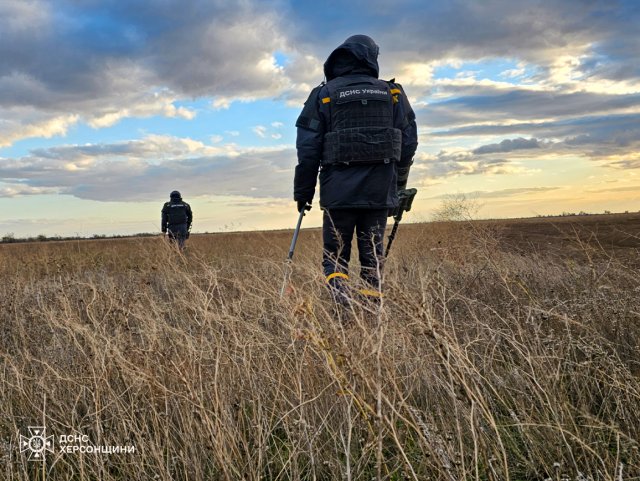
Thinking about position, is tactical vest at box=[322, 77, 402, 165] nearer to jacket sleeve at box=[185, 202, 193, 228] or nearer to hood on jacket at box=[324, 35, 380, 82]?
hood on jacket at box=[324, 35, 380, 82]

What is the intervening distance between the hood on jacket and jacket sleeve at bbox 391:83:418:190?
0.30 meters

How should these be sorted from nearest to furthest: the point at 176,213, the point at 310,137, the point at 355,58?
the point at 310,137
the point at 355,58
the point at 176,213

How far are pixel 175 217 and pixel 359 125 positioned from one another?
36.6ft

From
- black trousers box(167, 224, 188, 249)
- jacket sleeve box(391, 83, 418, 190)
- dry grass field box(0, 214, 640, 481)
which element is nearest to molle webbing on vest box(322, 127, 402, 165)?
jacket sleeve box(391, 83, 418, 190)

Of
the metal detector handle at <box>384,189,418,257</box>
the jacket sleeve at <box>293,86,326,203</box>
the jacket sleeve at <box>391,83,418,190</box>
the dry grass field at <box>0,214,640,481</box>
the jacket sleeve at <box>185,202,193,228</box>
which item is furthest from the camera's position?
the jacket sleeve at <box>185,202,193,228</box>

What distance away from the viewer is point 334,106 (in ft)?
15.3

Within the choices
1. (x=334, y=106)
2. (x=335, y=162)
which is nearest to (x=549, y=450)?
(x=335, y=162)

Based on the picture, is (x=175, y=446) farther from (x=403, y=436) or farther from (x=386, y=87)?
(x=386, y=87)

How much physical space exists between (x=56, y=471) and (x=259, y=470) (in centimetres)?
106

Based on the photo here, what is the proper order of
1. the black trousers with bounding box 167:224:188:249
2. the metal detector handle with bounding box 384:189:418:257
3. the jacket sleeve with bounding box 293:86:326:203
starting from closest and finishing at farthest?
the jacket sleeve with bounding box 293:86:326:203 < the metal detector handle with bounding box 384:189:418:257 < the black trousers with bounding box 167:224:188:249

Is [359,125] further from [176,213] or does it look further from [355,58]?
[176,213]

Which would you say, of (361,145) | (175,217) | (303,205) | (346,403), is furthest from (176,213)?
(346,403)

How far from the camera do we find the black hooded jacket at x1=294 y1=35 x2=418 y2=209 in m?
4.64

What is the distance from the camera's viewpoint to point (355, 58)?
4.83m
